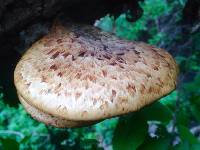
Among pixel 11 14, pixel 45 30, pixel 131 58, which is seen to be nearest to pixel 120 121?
pixel 131 58

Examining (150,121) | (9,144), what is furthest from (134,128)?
(150,121)

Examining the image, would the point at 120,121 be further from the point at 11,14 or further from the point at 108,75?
the point at 11,14

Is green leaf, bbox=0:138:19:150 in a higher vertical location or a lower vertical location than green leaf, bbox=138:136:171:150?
lower

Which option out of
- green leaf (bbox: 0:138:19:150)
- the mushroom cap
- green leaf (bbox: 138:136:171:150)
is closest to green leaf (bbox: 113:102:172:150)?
green leaf (bbox: 138:136:171:150)

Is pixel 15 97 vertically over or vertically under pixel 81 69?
under

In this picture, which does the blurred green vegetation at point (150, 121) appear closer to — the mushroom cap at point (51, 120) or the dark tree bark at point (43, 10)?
the mushroom cap at point (51, 120)

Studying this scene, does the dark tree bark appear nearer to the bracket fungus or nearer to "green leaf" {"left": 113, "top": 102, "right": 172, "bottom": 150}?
the bracket fungus
